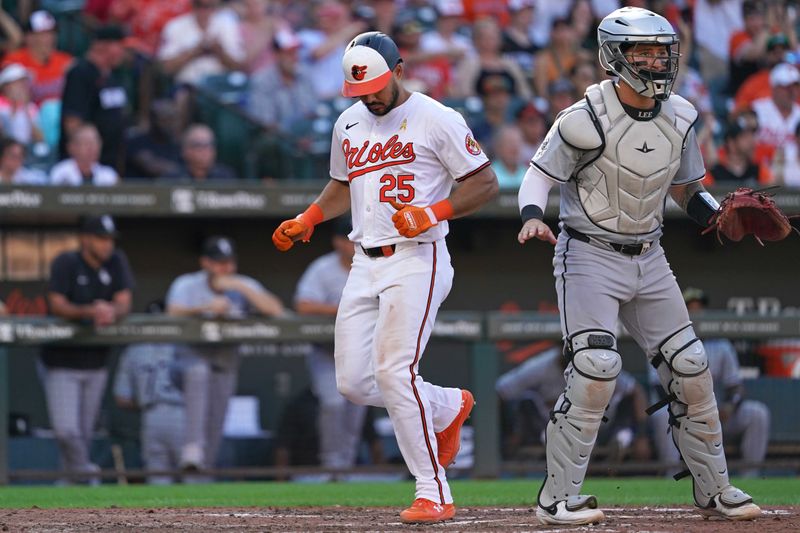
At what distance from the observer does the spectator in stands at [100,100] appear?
1057 centimetres

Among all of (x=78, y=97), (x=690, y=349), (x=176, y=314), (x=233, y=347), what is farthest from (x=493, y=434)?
(x=78, y=97)

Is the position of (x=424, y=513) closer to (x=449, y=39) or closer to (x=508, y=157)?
(x=508, y=157)

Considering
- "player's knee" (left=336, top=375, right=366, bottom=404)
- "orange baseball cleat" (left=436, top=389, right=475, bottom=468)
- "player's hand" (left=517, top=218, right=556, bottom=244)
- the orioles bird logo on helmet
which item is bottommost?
"orange baseball cleat" (left=436, top=389, right=475, bottom=468)

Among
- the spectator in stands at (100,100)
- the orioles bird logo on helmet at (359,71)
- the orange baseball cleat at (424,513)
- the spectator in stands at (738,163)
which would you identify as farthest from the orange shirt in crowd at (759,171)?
the orange baseball cleat at (424,513)

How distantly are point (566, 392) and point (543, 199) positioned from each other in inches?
30.8

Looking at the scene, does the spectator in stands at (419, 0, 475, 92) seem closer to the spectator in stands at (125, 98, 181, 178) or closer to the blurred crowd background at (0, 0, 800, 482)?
the blurred crowd background at (0, 0, 800, 482)

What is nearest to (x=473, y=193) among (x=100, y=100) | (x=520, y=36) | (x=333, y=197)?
(x=333, y=197)

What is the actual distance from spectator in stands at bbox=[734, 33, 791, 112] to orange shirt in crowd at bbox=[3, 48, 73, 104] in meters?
6.05

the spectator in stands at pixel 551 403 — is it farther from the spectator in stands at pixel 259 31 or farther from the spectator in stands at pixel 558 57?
the spectator in stands at pixel 259 31

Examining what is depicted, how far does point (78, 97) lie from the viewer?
10602mm

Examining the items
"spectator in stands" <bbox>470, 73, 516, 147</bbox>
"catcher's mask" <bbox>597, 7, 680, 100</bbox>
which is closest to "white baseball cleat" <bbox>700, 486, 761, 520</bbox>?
"catcher's mask" <bbox>597, 7, 680, 100</bbox>

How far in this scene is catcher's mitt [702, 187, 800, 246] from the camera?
5.41 metres

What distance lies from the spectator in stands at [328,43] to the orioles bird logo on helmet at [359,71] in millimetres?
6135

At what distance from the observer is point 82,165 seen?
34.0 ft
